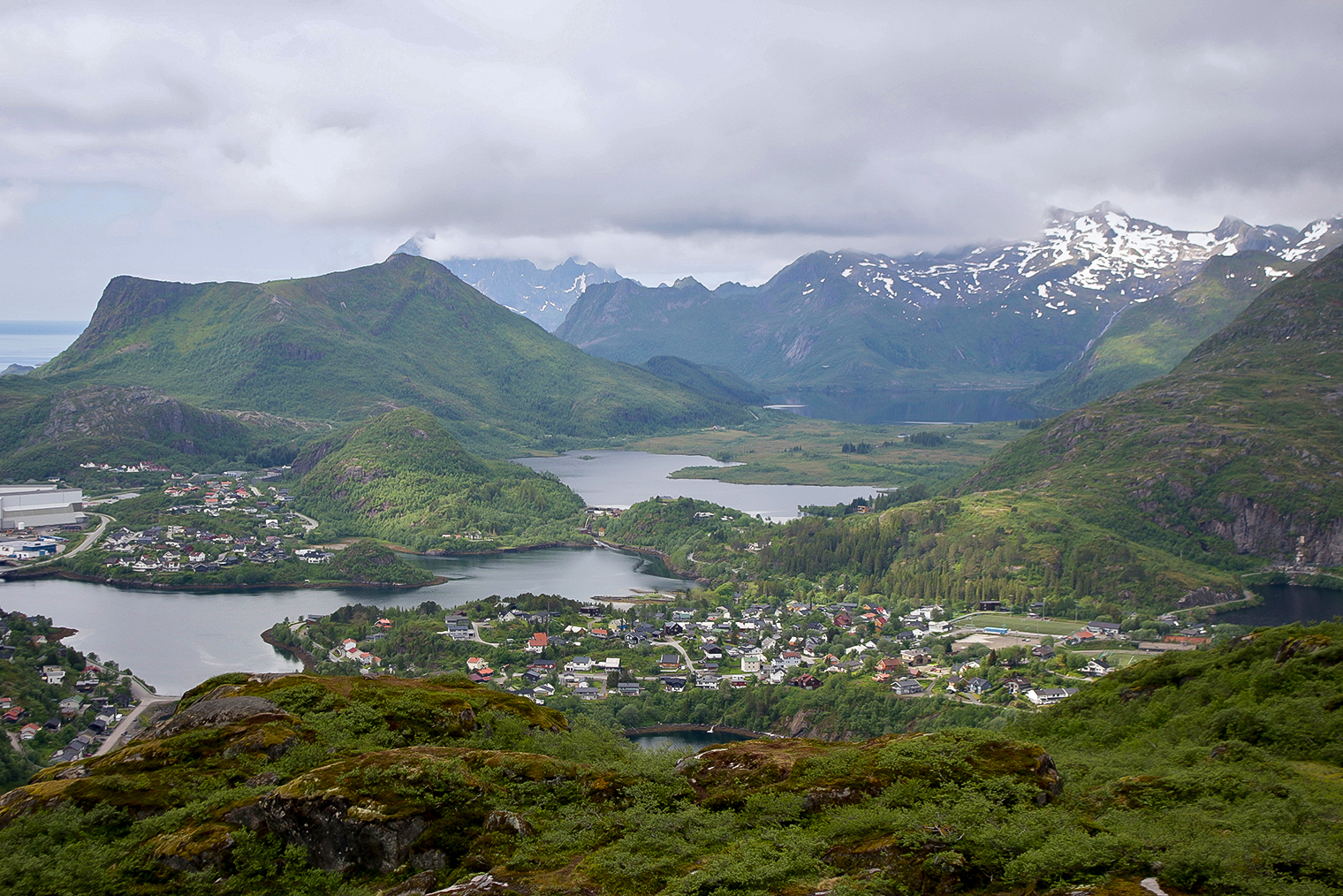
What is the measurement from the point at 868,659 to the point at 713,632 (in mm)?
12691

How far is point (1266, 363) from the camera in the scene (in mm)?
134500

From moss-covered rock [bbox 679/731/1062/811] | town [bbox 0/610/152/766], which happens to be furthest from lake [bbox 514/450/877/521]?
moss-covered rock [bbox 679/731/1062/811]

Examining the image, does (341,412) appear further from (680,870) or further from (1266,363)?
(680,870)

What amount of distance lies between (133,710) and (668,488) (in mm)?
99850

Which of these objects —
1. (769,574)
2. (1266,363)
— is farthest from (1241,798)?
(1266,363)

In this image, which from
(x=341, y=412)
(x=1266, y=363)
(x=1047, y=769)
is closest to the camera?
(x=1047, y=769)

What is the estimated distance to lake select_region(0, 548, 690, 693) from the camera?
208 feet

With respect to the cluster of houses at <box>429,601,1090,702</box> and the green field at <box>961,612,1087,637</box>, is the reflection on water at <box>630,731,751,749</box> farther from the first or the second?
the green field at <box>961,612,1087,637</box>

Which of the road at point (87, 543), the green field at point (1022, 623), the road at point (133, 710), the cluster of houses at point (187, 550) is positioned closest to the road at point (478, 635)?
the road at point (133, 710)

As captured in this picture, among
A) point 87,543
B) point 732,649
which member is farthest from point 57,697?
point 87,543

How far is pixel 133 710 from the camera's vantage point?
5184 cm

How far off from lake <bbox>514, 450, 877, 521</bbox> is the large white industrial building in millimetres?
62222

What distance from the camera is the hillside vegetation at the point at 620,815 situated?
1407cm

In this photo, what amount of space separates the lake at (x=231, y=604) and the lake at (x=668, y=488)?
96.3 ft
